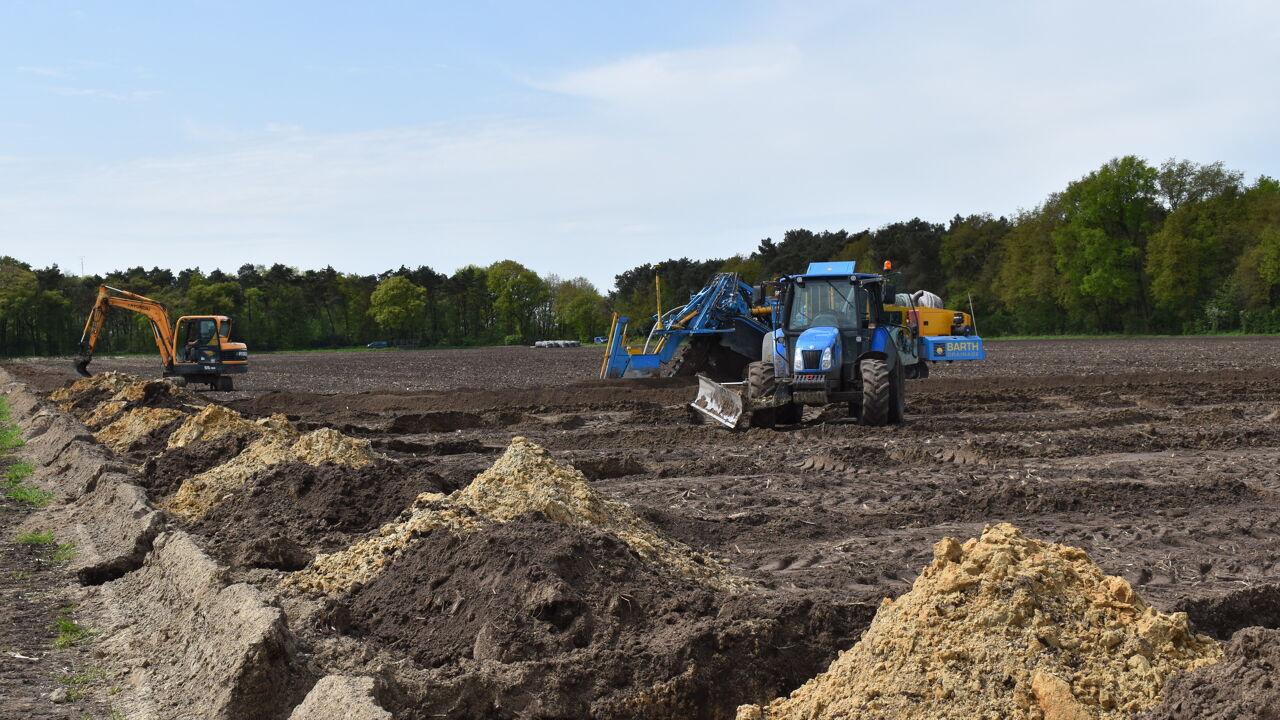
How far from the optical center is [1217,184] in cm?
6372

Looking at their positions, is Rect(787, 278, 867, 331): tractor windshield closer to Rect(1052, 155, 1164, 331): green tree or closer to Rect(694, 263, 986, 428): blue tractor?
Rect(694, 263, 986, 428): blue tractor

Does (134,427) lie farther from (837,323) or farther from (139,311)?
(139,311)

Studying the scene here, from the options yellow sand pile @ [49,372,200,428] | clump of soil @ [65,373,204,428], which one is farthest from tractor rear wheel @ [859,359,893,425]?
yellow sand pile @ [49,372,200,428]

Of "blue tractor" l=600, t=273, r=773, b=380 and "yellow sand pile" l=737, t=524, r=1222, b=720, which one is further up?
"blue tractor" l=600, t=273, r=773, b=380

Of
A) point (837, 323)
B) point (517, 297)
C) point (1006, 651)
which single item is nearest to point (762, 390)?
point (837, 323)

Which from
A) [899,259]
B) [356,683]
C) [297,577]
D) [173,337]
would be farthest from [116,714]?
[899,259]

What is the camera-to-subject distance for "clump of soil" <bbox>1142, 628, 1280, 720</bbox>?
346cm

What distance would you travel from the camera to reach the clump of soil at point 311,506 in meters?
8.08

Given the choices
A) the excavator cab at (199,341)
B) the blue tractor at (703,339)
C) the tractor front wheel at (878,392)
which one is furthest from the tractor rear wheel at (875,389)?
the excavator cab at (199,341)

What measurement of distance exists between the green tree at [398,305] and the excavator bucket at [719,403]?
88463 mm

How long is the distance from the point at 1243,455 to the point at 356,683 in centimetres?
1145

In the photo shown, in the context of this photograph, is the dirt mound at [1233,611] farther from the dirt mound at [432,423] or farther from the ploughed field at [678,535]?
the dirt mound at [432,423]

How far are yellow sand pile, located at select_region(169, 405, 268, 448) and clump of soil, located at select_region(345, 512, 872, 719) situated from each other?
697 cm

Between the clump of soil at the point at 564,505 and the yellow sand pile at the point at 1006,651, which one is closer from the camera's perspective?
the yellow sand pile at the point at 1006,651
